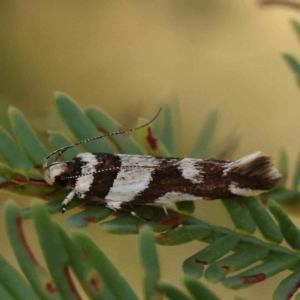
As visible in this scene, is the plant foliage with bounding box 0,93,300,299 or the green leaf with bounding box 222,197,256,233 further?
the green leaf with bounding box 222,197,256,233

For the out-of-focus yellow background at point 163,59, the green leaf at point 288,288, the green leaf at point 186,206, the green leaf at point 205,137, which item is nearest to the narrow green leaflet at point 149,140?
the green leaf at point 186,206

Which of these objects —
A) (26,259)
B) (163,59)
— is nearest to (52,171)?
(26,259)

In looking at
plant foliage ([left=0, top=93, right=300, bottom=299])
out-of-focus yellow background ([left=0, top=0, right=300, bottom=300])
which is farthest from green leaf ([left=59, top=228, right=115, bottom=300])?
out-of-focus yellow background ([left=0, top=0, right=300, bottom=300])

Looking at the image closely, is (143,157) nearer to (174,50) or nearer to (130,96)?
(130,96)

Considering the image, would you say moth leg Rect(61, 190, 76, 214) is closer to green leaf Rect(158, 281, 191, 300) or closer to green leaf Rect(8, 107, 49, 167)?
green leaf Rect(8, 107, 49, 167)

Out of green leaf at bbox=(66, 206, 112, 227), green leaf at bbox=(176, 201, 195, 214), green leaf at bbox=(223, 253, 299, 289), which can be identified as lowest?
green leaf at bbox=(223, 253, 299, 289)

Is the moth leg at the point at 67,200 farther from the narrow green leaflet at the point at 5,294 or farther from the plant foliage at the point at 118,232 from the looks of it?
the narrow green leaflet at the point at 5,294
